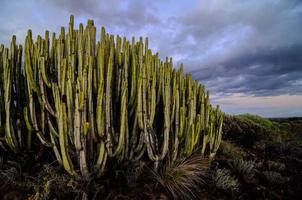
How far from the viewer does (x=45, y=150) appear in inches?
155

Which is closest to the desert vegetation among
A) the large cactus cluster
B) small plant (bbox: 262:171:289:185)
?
→ the large cactus cluster

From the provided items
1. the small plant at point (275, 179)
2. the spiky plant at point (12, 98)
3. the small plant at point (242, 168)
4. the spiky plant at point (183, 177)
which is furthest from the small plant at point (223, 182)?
the spiky plant at point (12, 98)

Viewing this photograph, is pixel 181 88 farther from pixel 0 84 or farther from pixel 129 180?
pixel 0 84

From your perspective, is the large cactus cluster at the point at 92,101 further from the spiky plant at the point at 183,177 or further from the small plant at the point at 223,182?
the small plant at the point at 223,182

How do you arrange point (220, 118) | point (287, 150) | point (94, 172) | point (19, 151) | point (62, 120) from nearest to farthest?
1. point (62, 120)
2. point (94, 172)
3. point (19, 151)
4. point (220, 118)
5. point (287, 150)

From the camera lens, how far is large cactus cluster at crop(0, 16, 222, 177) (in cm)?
319

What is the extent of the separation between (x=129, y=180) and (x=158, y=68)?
1.93 metres

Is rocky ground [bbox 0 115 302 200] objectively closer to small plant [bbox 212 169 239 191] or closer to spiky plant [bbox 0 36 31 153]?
small plant [bbox 212 169 239 191]

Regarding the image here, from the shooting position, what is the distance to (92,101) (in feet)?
10.8

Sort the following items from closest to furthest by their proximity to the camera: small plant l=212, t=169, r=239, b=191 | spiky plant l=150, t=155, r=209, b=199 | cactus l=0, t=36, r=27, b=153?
1. spiky plant l=150, t=155, r=209, b=199
2. cactus l=0, t=36, r=27, b=153
3. small plant l=212, t=169, r=239, b=191

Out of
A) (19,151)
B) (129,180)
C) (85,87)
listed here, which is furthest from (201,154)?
(19,151)

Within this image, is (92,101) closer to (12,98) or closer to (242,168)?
(12,98)

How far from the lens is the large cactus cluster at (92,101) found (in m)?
3.19

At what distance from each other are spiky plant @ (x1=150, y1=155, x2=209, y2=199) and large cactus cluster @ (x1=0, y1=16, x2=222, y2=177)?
0.17 meters
